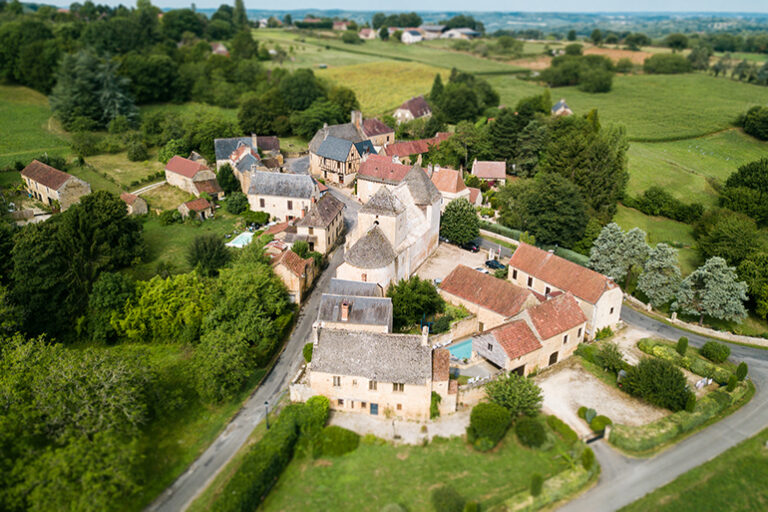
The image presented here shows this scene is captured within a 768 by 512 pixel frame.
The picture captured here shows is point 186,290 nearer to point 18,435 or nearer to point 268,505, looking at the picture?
point 18,435

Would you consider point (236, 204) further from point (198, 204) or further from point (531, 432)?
point (531, 432)

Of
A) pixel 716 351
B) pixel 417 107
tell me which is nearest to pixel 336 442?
pixel 716 351

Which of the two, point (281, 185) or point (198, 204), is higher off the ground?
point (281, 185)

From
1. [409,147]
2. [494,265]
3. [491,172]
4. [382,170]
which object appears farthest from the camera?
[409,147]

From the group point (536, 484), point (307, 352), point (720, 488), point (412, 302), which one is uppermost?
point (412, 302)

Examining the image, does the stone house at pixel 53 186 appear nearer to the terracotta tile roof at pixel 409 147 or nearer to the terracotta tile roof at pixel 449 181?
the terracotta tile roof at pixel 409 147

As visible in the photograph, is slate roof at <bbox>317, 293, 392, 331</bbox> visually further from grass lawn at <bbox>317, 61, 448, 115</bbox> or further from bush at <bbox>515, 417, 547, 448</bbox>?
grass lawn at <bbox>317, 61, 448, 115</bbox>

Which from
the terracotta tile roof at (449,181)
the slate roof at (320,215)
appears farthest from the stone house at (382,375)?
the terracotta tile roof at (449,181)
